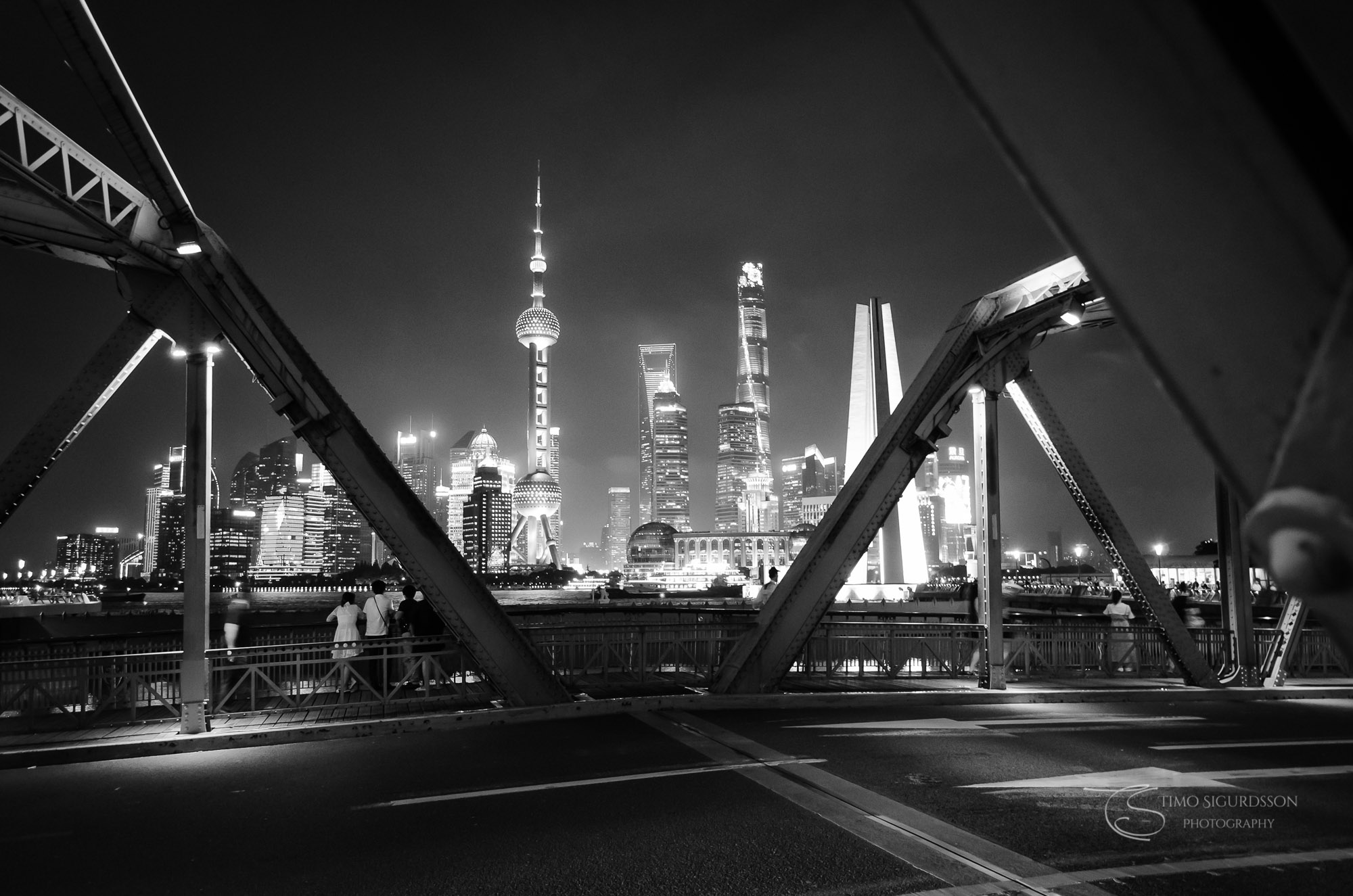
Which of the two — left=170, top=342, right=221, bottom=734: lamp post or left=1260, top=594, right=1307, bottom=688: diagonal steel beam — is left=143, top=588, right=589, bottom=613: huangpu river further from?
left=1260, top=594, right=1307, bottom=688: diagonal steel beam

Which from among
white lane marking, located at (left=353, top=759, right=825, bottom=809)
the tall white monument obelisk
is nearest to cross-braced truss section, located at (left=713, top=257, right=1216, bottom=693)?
white lane marking, located at (left=353, top=759, right=825, bottom=809)

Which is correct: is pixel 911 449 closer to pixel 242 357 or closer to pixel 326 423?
pixel 326 423

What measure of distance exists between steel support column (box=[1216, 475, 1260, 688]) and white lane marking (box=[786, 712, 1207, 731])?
4.19 m

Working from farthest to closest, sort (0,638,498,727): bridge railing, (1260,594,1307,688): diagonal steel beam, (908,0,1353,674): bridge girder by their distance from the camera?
(1260,594,1307,688): diagonal steel beam < (0,638,498,727): bridge railing < (908,0,1353,674): bridge girder

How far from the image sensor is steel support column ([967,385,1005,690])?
52.4ft

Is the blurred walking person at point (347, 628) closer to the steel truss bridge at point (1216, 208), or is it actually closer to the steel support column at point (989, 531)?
the steel support column at point (989, 531)

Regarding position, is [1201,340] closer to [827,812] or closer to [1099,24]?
[1099,24]

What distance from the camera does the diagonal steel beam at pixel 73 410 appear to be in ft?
34.9

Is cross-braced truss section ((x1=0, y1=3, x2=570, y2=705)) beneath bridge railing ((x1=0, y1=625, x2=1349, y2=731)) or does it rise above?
above

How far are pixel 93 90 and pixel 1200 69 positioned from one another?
39.3 feet

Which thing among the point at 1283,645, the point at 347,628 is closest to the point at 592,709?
the point at 347,628

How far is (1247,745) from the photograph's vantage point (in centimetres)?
1123

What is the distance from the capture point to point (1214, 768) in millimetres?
9656

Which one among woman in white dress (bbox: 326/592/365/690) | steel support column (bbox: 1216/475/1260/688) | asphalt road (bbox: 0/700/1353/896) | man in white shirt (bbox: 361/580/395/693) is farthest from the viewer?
steel support column (bbox: 1216/475/1260/688)
